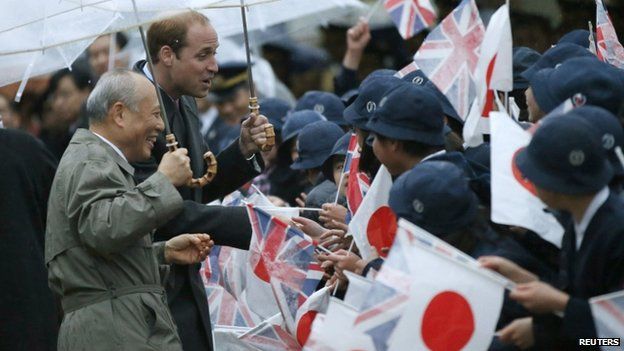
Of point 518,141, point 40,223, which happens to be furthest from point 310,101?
point 518,141

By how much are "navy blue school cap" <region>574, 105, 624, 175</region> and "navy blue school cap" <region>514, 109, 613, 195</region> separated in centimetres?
12

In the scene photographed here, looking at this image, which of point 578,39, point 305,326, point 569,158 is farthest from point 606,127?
point 578,39

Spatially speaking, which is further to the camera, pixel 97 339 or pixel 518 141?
pixel 97 339

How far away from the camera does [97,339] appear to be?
572cm

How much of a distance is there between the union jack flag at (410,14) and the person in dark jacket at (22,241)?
2.82 m

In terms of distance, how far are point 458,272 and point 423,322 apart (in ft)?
0.72

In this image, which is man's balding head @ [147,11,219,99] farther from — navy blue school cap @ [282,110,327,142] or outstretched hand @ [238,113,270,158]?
navy blue school cap @ [282,110,327,142]

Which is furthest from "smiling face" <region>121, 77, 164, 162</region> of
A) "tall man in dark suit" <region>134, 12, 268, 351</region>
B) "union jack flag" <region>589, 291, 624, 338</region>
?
"union jack flag" <region>589, 291, 624, 338</region>

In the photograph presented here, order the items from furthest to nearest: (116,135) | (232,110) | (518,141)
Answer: (232,110) → (116,135) → (518,141)

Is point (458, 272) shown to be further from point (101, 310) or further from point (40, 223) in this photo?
point (40, 223)

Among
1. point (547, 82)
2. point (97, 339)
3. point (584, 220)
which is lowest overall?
point (97, 339)

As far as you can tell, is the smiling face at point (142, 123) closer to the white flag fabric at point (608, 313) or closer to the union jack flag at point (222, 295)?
the union jack flag at point (222, 295)

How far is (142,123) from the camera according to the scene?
19.6ft

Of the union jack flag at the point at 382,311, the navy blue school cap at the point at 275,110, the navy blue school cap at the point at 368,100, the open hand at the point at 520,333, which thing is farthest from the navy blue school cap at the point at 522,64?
the navy blue school cap at the point at 275,110
